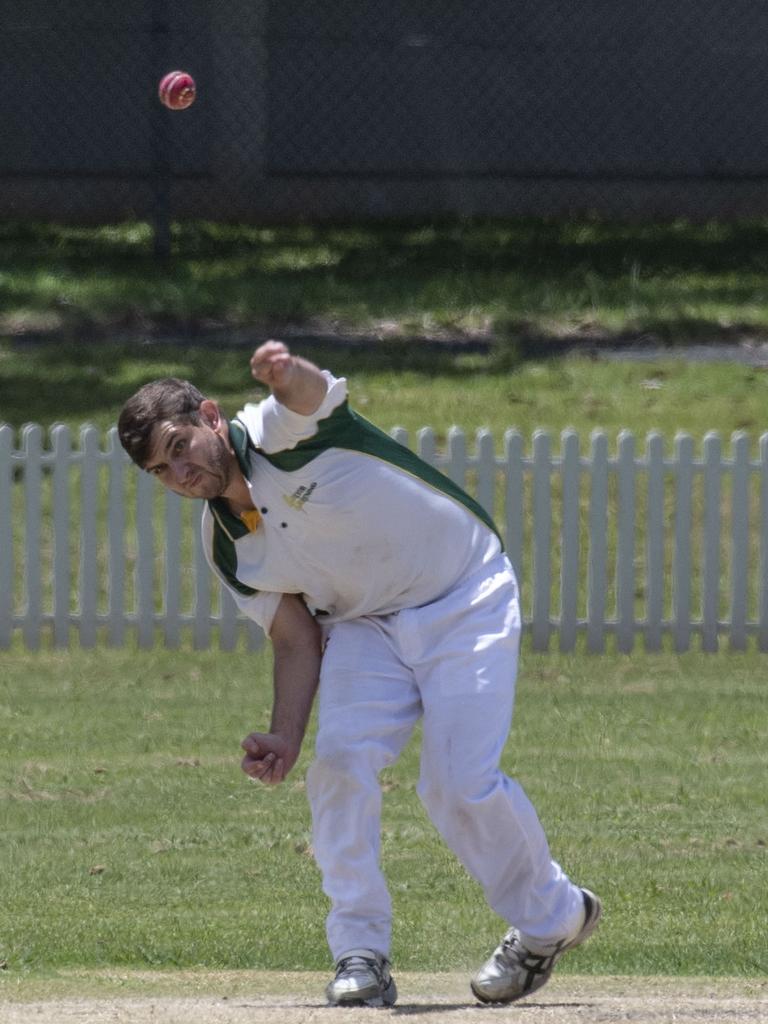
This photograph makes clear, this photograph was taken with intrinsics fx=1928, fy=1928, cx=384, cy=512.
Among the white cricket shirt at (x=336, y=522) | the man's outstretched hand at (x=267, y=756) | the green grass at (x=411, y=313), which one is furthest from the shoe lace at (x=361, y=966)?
the green grass at (x=411, y=313)

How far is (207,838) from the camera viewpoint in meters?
6.89

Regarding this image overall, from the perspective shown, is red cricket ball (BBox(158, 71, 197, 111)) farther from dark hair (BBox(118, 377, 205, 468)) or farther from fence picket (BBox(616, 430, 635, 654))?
dark hair (BBox(118, 377, 205, 468))

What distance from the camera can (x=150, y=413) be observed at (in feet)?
14.2

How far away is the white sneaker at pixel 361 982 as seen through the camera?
4492mm

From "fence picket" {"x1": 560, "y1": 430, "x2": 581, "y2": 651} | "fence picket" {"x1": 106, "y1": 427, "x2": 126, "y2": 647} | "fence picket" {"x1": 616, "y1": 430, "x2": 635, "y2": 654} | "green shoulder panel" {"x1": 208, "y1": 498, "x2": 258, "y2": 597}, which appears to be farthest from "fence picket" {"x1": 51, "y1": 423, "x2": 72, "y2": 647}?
"green shoulder panel" {"x1": 208, "y1": 498, "x2": 258, "y2": 597}

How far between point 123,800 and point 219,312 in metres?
8.65

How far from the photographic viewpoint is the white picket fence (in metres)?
10.2

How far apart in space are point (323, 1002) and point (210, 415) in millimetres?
1478

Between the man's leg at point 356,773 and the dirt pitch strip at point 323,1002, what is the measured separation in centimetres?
22

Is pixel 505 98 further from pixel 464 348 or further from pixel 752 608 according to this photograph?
pixel 752 608

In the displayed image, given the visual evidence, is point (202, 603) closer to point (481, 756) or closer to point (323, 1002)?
point (323, 1002)

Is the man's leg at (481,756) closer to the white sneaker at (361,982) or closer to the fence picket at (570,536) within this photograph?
the white sneaker at (361,982)

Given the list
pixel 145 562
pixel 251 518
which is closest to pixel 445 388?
pixel 145 562

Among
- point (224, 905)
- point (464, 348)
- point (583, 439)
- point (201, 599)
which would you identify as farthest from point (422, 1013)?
point (464, 348)
